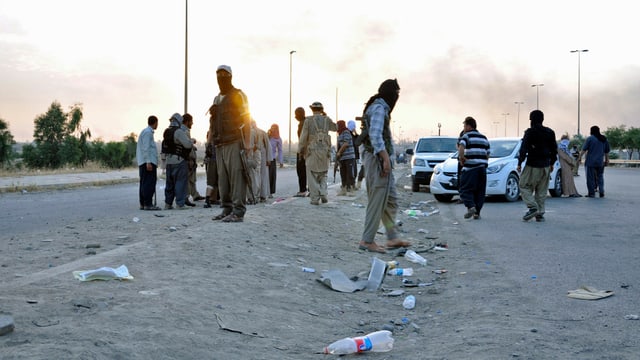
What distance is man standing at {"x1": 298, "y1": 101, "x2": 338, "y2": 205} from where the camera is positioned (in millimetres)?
12547

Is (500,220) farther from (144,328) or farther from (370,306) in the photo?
(144,328)

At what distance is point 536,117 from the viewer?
11.7 metres

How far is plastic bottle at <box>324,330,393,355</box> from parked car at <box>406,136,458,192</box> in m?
15.7

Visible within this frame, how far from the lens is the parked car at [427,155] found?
1966 cm

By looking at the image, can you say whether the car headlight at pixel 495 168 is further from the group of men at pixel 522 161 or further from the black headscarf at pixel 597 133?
the black headscarf at pixel 597 133

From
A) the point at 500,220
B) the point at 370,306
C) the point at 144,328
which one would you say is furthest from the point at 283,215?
the point at 144,328

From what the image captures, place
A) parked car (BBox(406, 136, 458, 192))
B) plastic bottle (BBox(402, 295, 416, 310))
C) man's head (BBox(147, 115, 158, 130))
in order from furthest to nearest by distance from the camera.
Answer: parked car (BBox(406, 136, 458, 192)), man's head (BBox(147, 115, 158, 130)), plastic bottle (BBox(402, 295, 416, 310))

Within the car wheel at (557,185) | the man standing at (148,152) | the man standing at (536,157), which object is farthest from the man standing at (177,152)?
the car wheel at (557,185)

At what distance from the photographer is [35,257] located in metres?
6.98

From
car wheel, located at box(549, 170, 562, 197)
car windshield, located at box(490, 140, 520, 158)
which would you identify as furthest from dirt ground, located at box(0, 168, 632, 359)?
car wheel, located at box(549, 170, 562, 197)

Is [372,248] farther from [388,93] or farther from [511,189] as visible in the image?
[511,189]

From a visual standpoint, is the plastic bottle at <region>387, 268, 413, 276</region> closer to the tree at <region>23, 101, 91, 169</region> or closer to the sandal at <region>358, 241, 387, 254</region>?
the sandal at <region>358, 241, 387, 254</region>

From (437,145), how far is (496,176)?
20.2 ft

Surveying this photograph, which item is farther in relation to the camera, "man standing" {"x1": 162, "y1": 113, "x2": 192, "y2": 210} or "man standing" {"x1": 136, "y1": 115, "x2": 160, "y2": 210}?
"man standing" {"x1": 162, "y1": 113, "x2": 192, "y2": 210}
